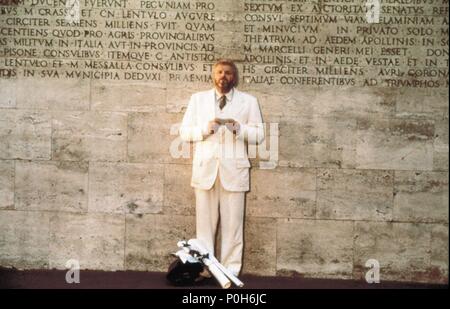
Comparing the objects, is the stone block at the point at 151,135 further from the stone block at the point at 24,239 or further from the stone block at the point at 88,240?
the stone block at the point at 24,239

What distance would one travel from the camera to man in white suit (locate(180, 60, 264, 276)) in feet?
24.8

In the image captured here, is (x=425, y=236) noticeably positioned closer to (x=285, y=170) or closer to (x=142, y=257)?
(x=285, y=170)

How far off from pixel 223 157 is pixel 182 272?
1.47 metres

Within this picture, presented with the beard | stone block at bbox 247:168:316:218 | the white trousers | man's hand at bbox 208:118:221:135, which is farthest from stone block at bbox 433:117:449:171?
man's hand at bbox 208:118:221:135

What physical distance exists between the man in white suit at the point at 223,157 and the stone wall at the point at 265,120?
0.28 m

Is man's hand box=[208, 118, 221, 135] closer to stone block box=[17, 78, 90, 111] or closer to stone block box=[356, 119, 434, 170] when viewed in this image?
stone block box=[17, 78, 90, 111]

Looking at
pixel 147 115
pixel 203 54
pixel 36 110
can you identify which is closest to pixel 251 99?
pixel 203 54

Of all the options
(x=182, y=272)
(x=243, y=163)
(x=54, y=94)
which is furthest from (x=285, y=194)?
(x=54, y=94)

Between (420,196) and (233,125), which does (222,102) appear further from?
(420,196)

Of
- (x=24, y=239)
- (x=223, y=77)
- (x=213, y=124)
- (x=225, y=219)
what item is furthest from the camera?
(x=24, y=239)

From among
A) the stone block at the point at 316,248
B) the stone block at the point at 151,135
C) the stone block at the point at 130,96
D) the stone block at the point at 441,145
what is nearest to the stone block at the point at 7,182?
the stone block at the point at 130,96

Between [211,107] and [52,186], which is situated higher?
[211,107]

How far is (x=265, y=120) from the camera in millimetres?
7844

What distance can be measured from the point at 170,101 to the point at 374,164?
8.93 feet
